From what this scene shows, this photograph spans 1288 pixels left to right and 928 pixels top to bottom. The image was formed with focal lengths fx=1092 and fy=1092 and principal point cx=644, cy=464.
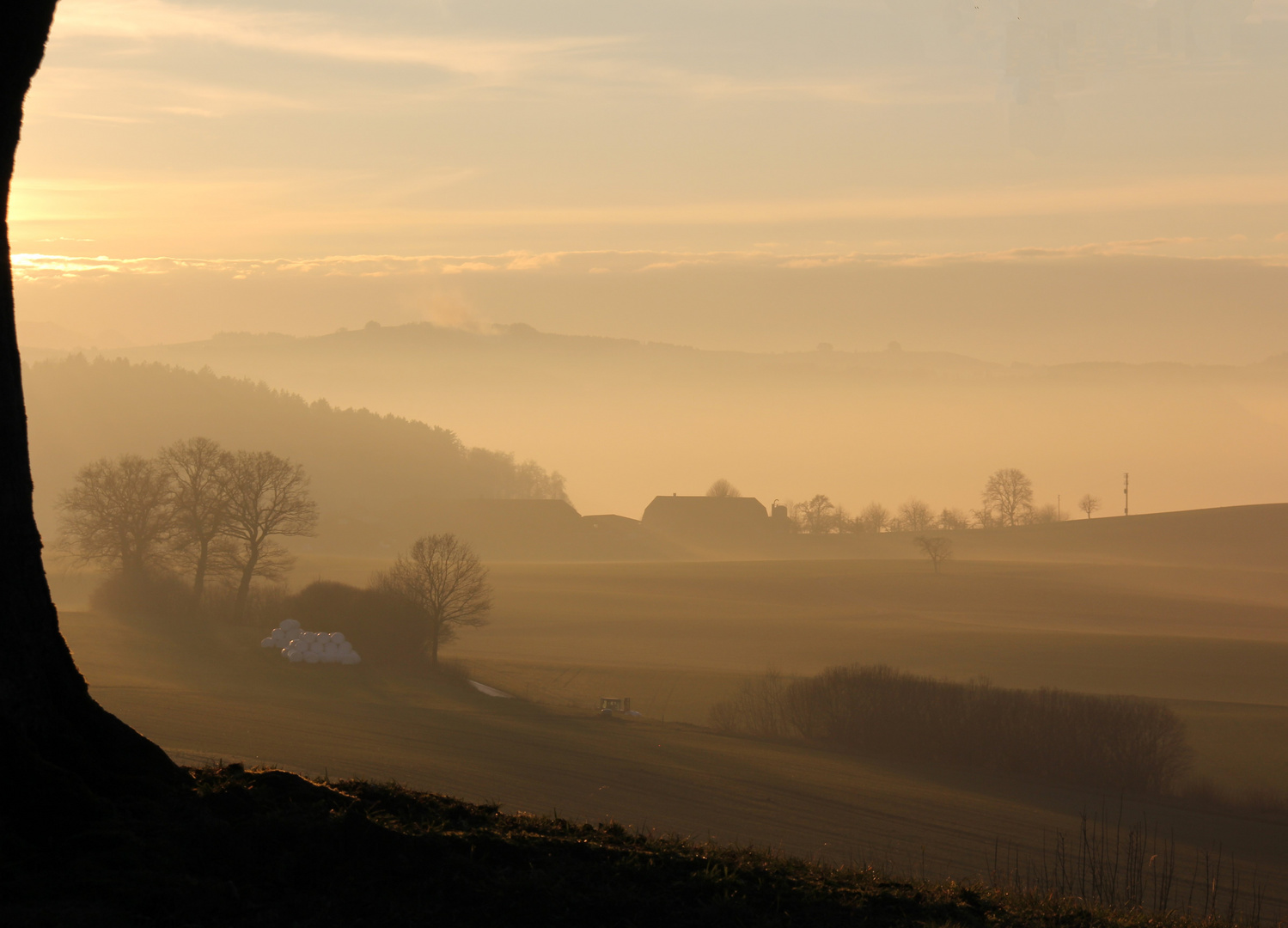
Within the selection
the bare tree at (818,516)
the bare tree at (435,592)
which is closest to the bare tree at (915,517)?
the bare tree at (818,516)

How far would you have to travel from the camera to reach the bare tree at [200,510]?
6512cm

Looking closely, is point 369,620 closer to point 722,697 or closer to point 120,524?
point 120,524

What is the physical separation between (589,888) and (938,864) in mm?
20967

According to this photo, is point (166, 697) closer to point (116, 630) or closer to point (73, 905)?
point (116, 630)

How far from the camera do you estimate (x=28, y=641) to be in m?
7.10

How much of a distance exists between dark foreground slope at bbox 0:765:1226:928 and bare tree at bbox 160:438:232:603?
201 feet

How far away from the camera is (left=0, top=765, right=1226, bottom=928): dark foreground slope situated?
5.98 metres

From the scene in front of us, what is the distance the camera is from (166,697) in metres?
43.3

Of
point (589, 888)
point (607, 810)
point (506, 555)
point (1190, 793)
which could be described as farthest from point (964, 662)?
point (506, 555)

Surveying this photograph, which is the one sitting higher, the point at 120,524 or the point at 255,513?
the point at 255,513

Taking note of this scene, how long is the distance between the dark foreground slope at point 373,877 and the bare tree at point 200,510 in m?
61.4

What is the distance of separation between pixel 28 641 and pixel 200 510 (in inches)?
2525

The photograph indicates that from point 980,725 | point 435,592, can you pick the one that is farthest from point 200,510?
point 980,725

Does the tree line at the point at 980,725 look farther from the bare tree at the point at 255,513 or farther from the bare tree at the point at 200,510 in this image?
the bare tree at the point at 200,510
